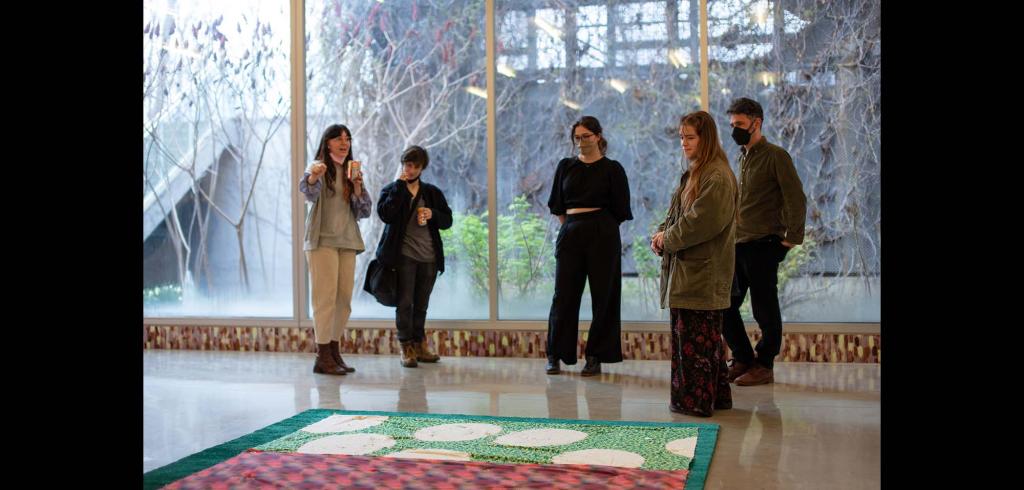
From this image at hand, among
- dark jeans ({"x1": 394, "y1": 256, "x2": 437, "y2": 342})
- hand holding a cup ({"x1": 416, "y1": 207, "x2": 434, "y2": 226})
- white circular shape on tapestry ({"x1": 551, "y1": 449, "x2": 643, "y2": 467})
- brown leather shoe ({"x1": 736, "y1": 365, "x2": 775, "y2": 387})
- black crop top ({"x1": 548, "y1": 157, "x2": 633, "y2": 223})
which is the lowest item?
white circular shape on tapestry ({"x1": 551, "y1": 449, "x2": 643, "y2": 467})

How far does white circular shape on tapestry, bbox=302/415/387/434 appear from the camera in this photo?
12.5 feet

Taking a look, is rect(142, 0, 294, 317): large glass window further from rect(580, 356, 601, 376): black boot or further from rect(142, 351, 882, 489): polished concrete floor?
rect(580, 356, 601, 376): black boot

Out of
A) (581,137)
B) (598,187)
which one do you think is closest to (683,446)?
(598,187)

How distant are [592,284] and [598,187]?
0.54 m

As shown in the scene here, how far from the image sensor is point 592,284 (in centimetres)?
544

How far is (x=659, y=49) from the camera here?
621 centimetres

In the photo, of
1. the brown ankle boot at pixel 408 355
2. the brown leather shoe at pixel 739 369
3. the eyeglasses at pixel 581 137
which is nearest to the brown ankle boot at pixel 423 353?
the brown ankle boot at pixel 408 355

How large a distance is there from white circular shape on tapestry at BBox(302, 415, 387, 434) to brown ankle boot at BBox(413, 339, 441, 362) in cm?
199

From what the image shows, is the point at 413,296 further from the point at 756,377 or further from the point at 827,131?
the point at 827,131

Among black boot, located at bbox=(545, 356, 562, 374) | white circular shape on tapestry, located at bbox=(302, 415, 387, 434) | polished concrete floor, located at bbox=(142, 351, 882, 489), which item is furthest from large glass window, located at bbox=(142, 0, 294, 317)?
white circular shape on tapestry, located at bbox=(302, 415, 387, 434)

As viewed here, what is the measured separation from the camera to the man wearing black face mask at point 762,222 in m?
4.81

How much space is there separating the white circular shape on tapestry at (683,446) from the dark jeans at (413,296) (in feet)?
8.93
